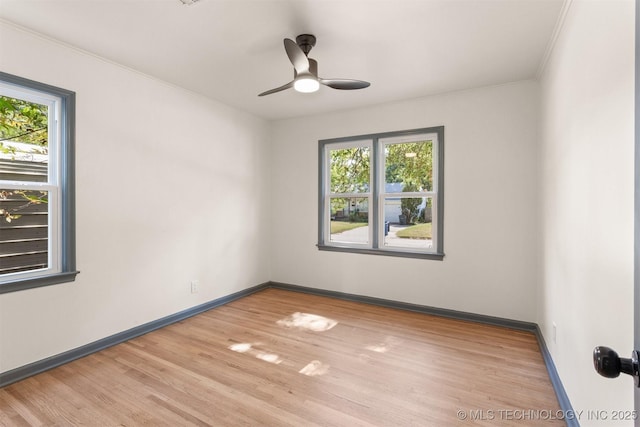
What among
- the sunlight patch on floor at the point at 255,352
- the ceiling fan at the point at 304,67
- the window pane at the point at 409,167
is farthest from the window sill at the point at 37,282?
the window pane at the point at 409,167

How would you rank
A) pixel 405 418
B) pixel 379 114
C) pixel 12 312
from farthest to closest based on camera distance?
1. pixel 379 114
2. pixel 12 312
3. pixel 405 418

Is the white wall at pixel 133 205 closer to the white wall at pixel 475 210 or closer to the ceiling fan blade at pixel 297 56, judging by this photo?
the white wall at pixel 475 210

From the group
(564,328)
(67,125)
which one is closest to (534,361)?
(564,328)

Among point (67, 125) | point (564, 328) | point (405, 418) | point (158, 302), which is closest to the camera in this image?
point (405, 418)

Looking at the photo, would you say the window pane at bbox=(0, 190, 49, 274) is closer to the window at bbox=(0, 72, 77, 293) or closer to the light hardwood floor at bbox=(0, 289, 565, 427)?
the window at bbox=(0, 72, 77, 293)

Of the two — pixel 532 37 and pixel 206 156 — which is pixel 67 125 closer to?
pixel 206 156

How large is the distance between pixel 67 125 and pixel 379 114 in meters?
3.28

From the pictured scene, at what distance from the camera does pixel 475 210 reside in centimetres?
352

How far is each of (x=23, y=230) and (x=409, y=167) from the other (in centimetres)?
387

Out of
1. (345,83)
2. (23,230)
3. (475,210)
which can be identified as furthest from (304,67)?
(23,230)

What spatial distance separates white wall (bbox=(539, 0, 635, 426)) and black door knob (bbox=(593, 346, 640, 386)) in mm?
580

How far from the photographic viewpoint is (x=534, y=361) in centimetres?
261

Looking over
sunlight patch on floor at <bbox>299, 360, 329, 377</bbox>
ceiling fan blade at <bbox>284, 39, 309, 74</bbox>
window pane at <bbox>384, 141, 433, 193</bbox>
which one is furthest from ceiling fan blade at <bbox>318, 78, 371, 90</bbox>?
sunlight patch on floor at <bbox>299, 360, 329, 377</bbox>

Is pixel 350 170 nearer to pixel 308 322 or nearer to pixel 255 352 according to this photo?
pixel 308 322
